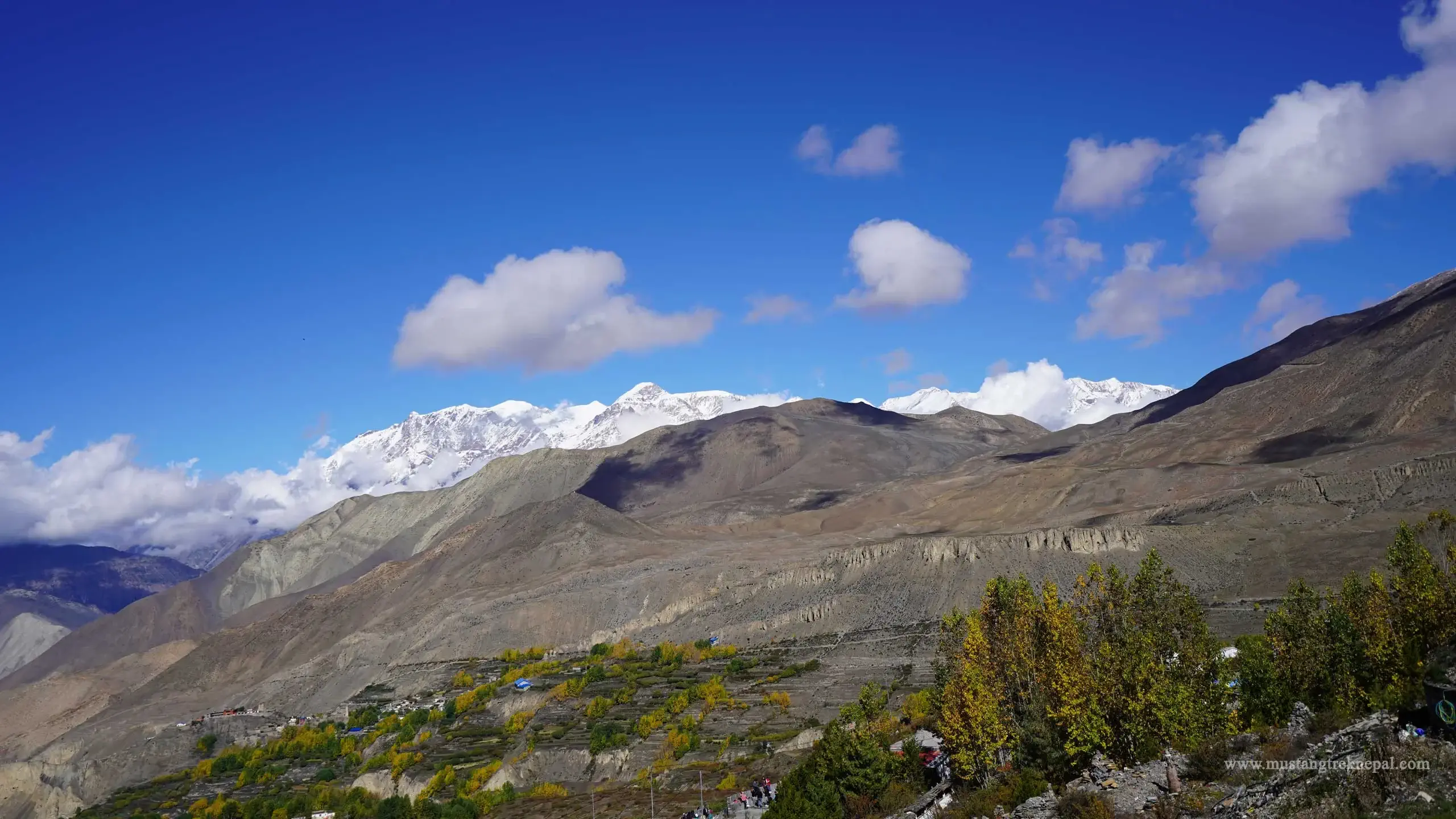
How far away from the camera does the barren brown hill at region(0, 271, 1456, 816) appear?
9688 cm

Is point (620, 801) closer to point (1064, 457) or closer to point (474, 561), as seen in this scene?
point (474, 561)

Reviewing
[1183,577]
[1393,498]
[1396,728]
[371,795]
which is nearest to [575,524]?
[371,795]

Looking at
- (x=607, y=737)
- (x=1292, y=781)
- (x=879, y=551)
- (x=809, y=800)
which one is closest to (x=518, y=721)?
(x=607, y=737)

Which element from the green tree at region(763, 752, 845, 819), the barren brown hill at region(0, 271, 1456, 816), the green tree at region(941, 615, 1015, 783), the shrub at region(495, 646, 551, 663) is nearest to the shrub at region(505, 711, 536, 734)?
the shrub at region(495, 646, 551, 663)

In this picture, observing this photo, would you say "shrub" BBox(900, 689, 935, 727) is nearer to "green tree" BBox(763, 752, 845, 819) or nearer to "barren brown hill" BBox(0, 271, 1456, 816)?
"green tree" BBox(763, 752, 845, 819)

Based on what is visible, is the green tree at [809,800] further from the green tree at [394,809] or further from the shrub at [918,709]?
the green tree at [394,809]

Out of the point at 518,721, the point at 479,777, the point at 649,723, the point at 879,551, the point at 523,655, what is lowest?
the point at 479,777

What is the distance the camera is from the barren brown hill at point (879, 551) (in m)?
96.9

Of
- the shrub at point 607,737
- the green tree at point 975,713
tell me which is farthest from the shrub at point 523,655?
the green tree at point 975,713

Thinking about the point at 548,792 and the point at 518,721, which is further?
the point at 518,721

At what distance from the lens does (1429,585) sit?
29.6m

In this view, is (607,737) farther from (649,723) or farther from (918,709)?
(918,709)

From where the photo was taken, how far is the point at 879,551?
4500 inches

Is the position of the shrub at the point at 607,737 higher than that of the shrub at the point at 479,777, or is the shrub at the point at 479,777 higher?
the shrub at the point at 607,737
